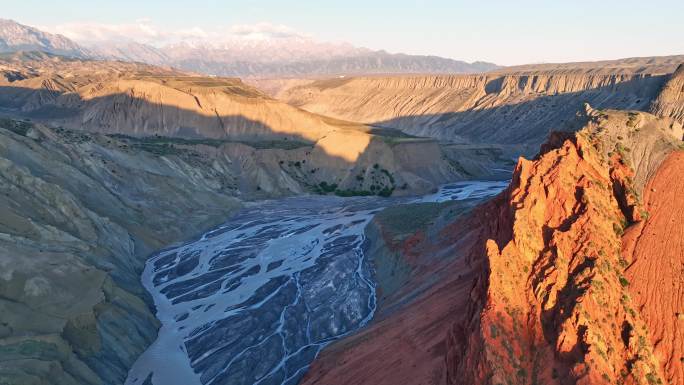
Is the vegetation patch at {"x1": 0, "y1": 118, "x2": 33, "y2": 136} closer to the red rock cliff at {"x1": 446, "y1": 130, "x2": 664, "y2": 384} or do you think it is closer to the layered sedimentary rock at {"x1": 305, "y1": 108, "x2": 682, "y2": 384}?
the layered sedimentary rock at {"x1": 305, "y1": 108, "x2": 682, "y2": 384}

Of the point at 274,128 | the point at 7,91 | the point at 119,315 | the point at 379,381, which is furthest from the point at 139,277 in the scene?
the point at 7,91

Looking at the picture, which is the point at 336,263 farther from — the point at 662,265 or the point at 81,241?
the point at 662,265

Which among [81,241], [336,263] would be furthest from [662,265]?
[81,241]

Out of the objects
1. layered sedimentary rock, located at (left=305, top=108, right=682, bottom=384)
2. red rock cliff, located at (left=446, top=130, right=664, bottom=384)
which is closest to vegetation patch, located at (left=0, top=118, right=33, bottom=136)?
layered sedimentary rock, located at (left=305, top=108, right=682, bottom=384)

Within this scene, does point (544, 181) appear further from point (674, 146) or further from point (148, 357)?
point (148, 357)

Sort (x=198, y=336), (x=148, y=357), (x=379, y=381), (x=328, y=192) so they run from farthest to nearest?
(x=328, y=192) → (x=198, y=336) → (x=148, y=357) → (x=379, y=381)

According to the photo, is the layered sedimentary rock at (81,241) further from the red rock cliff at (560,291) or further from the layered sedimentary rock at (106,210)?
the red rock cliff at (560,291)
